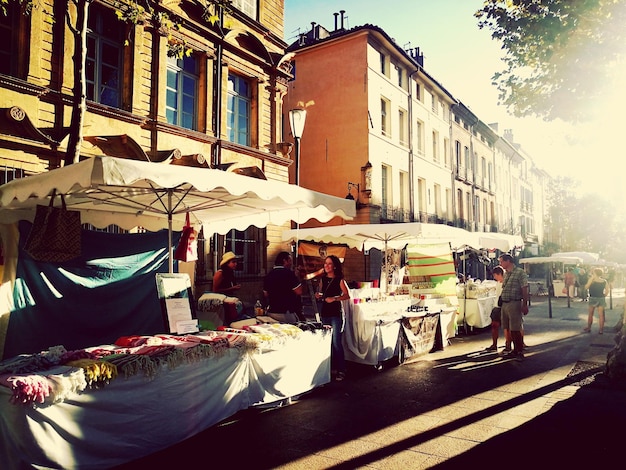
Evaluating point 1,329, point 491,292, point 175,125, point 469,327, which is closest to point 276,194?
point 1,329

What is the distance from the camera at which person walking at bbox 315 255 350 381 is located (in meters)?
7.03

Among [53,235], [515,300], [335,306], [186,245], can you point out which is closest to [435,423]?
[335,306]

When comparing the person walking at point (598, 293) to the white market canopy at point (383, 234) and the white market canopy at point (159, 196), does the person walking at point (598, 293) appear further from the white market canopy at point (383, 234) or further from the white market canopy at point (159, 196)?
the white market canopy at point (159, 196)

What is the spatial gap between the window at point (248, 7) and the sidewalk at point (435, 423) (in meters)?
11.5

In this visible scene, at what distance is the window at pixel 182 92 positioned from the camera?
12312mm

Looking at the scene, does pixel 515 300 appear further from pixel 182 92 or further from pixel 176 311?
pixel 182 92

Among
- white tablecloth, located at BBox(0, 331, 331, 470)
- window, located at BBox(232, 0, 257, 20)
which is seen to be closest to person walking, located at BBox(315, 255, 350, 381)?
white tablecloth, located at BBox(0, 331, 331, 470)

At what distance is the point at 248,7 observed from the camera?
1475 cm

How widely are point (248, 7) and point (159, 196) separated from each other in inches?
425

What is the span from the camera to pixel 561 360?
8.56 m

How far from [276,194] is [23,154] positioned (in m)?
5.85

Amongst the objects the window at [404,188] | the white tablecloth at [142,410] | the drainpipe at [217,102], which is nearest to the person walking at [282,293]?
the white tablecloth at [142,410]

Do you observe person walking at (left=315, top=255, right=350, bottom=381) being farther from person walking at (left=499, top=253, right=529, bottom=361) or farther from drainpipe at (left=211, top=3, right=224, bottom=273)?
drainpipe at (left=211, top=3, right=224, bottom=273)

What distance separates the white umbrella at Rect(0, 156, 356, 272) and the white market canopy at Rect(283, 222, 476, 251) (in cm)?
255
